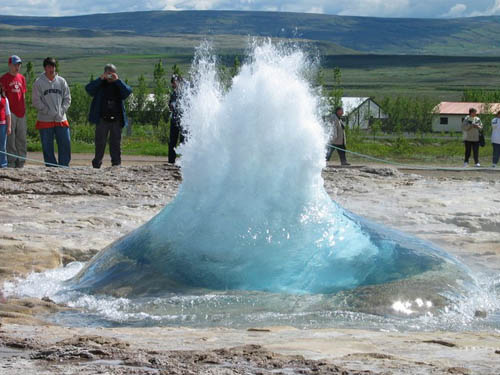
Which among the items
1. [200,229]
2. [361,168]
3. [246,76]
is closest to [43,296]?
[200,229]

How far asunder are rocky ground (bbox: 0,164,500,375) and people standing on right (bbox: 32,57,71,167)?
1.75 ft

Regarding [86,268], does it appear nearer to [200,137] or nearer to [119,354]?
[200,137]

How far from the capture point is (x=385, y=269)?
235 inches

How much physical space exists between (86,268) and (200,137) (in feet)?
4.19

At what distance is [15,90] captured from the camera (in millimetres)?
11586

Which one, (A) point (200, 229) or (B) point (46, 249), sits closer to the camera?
(A) point (200, 229)

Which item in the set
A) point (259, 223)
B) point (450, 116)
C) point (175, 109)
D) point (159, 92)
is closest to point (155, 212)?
point (175, 109)

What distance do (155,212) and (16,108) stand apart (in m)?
3.60

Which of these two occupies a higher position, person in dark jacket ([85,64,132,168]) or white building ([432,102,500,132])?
person in dark jacket ([85,64,132,168])

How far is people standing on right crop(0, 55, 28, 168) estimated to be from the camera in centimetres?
1150

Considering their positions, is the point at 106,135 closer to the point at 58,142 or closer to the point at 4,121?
the point at 58,142

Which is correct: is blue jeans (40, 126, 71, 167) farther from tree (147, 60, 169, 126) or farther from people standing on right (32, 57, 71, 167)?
tree (147, 60, 169, 126)

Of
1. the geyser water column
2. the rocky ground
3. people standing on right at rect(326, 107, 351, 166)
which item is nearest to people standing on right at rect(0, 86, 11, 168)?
the rocky ground

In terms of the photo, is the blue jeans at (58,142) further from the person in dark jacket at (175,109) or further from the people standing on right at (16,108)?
the person in dark jacket at (175,109)
